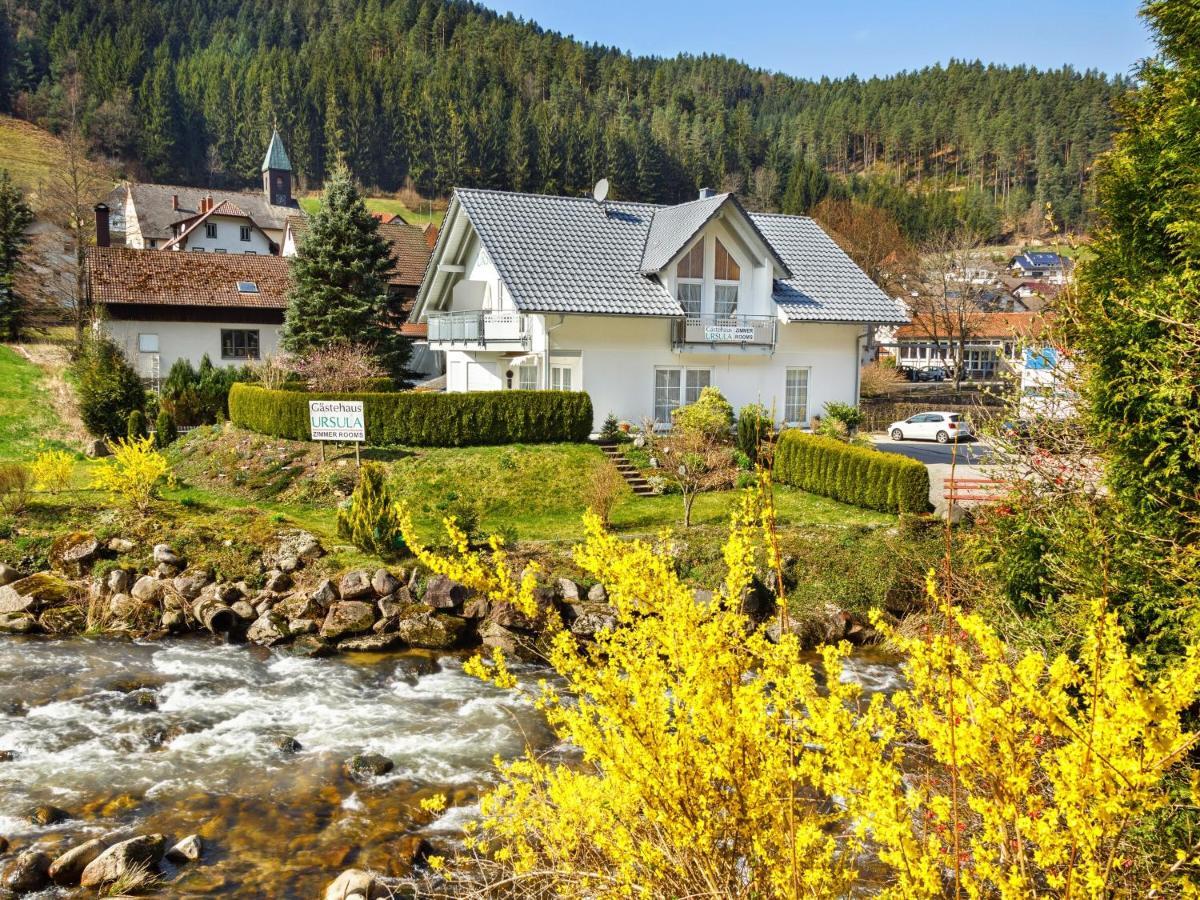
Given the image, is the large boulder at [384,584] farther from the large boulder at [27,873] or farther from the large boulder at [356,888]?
the large boulder at [356,888]

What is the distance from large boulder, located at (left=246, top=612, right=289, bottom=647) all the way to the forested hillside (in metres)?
83.2

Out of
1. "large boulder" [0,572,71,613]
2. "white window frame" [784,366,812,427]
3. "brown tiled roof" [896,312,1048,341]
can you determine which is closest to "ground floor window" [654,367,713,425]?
"white window frame" [784,366,812,427]

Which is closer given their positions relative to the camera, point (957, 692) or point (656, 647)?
point (957, 692)

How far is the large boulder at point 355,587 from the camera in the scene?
15.6 meters

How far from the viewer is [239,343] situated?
135 feet

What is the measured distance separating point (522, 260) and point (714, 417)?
757 cm

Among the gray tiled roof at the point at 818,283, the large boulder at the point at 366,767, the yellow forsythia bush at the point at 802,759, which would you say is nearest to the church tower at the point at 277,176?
the gray tiled roof at the point at 818,283

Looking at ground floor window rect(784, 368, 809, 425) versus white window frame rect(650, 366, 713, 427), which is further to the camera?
ground floor window rect(784, 368, 809, 425)

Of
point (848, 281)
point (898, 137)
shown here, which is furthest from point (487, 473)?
point (898, 137)

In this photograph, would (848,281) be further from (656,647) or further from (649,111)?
(649,111)

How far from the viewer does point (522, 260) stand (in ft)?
86.2

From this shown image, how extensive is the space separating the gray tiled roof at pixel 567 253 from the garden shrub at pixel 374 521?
8.79 meters

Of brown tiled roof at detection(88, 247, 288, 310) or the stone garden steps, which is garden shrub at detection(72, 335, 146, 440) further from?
the stone garden steps

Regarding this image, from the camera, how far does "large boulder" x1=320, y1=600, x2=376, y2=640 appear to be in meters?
15.1
